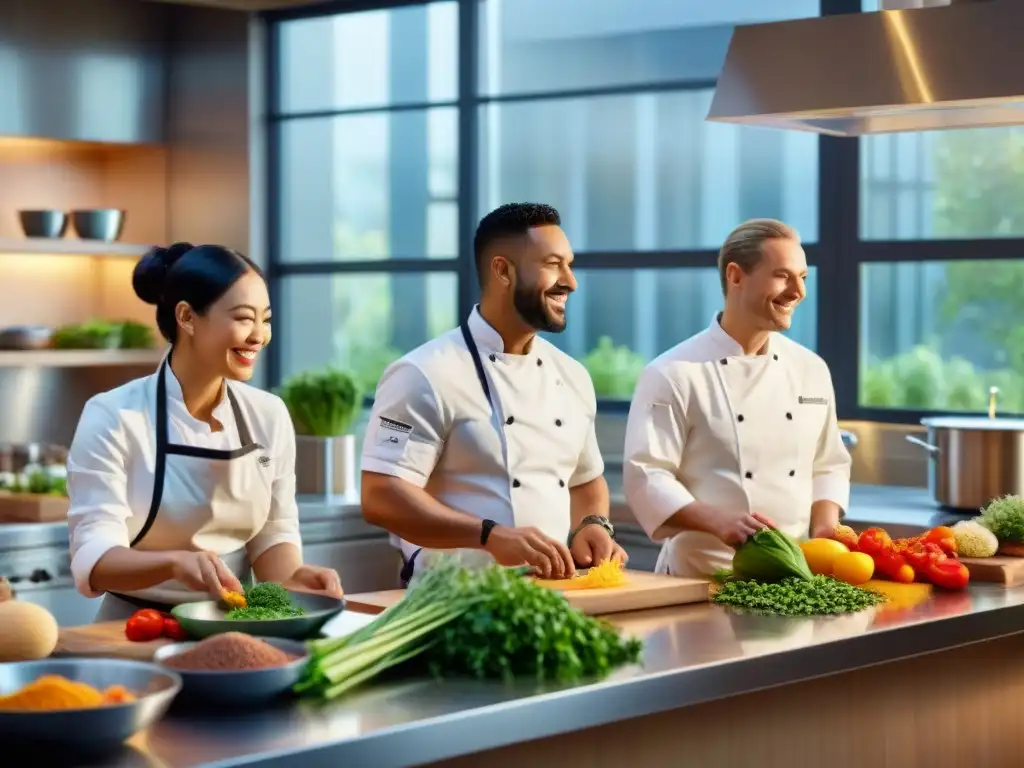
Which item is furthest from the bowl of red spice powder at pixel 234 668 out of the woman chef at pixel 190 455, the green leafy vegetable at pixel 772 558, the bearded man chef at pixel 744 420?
the bearded man chef at pixel 744 420

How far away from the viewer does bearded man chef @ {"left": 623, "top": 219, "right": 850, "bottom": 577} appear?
3.66 meters

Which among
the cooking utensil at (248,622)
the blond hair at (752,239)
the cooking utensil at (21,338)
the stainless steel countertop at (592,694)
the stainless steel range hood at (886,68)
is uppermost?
the stainless steel range hood at (886,68)

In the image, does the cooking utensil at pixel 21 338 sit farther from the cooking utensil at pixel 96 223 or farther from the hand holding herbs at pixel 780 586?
the hand holding herbs at pixel 780 586

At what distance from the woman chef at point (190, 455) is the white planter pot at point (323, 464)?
8.34ft

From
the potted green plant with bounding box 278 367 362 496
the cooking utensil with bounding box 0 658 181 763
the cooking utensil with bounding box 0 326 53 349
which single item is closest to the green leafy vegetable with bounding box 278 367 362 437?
the potted green plant with bounding box 278 367 362 496

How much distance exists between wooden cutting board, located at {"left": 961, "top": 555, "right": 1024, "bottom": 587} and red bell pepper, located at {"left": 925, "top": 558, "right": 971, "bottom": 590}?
11 cm

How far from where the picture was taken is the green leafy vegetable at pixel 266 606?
251 centimetres

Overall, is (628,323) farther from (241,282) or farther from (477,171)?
(241,282)

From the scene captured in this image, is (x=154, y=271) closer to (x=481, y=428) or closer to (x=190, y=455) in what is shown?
(x=190, y=455)

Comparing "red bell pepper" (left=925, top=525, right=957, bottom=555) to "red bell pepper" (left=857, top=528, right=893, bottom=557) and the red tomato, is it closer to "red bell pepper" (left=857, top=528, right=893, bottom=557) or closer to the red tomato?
"red bell pepper" (left=857, top=528, right=893, bottom=557)

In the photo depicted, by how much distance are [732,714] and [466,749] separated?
0.72m

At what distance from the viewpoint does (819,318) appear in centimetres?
548

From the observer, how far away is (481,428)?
3480 millimetres

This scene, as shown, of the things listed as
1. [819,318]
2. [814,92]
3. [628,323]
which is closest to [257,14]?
[628,323]
